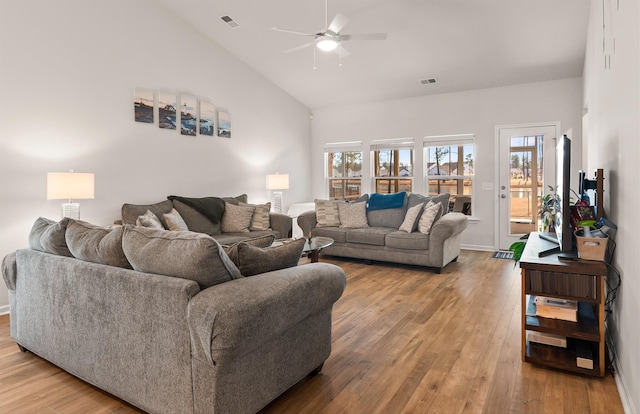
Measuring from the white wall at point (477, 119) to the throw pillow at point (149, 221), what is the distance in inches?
162

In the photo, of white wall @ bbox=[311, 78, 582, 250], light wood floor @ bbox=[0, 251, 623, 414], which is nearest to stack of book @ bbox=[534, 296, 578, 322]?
light wood floor @ bbox=[0, 251, 623, 414]

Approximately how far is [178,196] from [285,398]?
3.75 metres

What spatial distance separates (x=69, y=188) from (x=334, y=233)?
129 inches

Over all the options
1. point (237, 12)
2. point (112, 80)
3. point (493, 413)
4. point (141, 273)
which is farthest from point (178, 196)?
point (493, 413)

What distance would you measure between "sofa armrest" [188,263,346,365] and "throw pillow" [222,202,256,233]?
Answer: 3513mm

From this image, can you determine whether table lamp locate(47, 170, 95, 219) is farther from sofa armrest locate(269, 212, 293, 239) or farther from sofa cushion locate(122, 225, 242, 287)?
sofa armrest locate(269, 212, 293, 239)

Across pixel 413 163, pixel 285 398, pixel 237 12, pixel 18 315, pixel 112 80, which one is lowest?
pixel 285 398

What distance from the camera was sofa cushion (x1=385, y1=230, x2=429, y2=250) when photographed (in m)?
4.95

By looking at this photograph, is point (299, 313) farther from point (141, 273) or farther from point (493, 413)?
point (493, 413)

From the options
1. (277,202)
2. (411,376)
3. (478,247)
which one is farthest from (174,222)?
(478,247)

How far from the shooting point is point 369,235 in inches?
210

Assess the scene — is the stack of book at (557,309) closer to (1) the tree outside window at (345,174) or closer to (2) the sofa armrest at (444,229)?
(2) the sofa armrest at (444,229)

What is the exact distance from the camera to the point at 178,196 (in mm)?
5246

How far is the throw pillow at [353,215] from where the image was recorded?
579 centimetres
